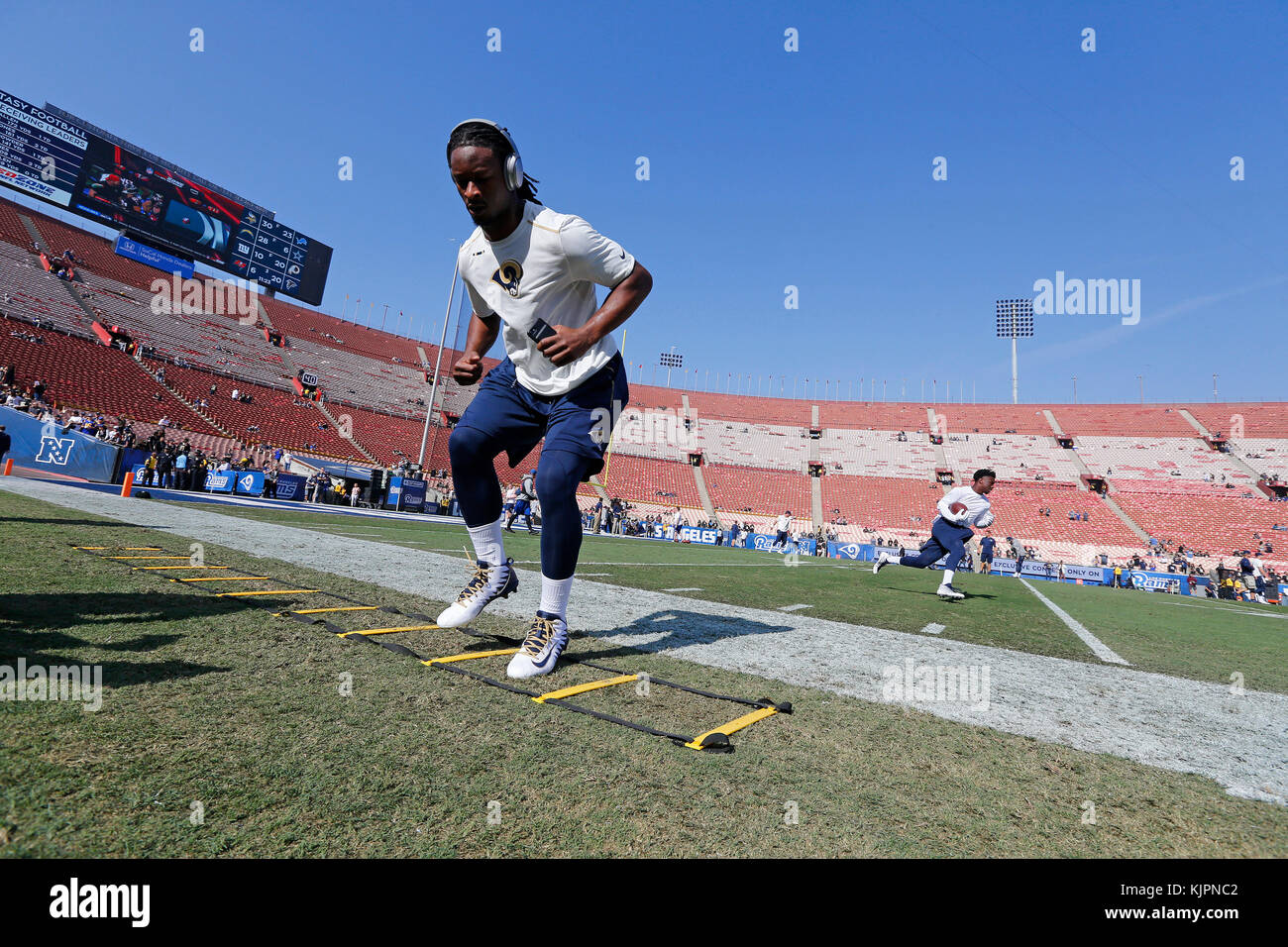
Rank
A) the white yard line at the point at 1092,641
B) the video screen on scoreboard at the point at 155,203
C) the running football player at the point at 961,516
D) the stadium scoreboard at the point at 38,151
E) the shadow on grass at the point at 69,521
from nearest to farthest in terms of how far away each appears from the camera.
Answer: the white yard line at the point at 1092,641 → the shadow on grass at the point at 69,521 → the running football player at the point at 961,516 → the stadium scoreboard at the point at 38,151 → the video screen on scoreboard at the point at 155,203

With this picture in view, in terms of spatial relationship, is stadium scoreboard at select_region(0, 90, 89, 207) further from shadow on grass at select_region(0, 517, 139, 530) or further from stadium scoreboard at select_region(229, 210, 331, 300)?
shadow on grass at select_region(0, 517, 139, 530)

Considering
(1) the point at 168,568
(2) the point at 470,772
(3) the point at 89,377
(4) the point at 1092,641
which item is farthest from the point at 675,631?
(3) the point at 89,377

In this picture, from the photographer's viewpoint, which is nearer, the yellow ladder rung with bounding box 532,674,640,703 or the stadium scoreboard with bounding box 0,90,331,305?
the yellow ladder rung with bounding box 532,674,640,703

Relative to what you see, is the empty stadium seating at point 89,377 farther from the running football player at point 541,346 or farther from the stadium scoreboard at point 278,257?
the running football player at point 541,346

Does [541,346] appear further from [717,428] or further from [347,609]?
[717,428]

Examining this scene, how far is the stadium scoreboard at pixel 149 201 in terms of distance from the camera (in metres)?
33.7

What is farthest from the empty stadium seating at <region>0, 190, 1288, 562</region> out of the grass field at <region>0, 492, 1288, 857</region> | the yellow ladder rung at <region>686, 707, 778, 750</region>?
the yellow ladder rung at <region>686, 707, 778, 750</region>

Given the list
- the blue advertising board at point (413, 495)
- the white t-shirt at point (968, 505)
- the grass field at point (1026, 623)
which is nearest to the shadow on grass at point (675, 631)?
the grass field at point (1026, 623)

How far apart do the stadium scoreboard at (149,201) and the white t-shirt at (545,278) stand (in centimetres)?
4682

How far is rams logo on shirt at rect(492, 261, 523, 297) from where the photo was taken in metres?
3.04

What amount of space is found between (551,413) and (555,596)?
3.05ft

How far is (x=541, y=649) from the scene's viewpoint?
2.54 metres

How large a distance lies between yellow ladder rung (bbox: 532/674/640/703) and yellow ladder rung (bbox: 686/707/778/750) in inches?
21.3
